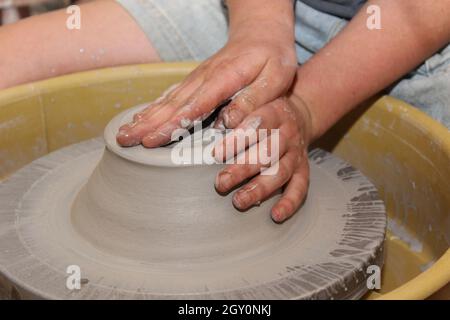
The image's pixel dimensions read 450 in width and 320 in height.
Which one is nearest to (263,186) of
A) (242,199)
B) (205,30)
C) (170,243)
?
(242,199)

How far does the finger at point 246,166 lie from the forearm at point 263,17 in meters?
0.29

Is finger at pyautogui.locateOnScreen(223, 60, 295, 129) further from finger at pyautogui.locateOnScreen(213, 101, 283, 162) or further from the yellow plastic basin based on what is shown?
the yellow plastic basin

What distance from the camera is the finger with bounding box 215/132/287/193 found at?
98cm

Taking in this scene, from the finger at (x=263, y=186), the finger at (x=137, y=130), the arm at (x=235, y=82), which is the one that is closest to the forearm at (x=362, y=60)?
the arm at (x=235, y=82)

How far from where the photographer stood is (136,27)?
1496 mm

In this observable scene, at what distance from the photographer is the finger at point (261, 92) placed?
103cm

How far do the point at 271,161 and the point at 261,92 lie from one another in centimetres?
13

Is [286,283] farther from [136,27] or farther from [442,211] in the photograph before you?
[136,27]

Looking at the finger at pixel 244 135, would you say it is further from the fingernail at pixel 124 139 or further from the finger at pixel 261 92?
the fingernail at pixel 124 139

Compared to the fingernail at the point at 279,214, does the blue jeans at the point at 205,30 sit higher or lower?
higher

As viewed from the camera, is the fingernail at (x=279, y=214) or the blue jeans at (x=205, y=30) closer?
the fingernail at (x=279, y=214)

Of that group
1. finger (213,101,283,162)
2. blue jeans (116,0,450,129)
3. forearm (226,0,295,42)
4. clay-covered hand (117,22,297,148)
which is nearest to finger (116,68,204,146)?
clay-covered hand (117,22,297,148)

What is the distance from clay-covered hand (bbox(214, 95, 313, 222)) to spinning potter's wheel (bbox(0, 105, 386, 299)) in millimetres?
29
